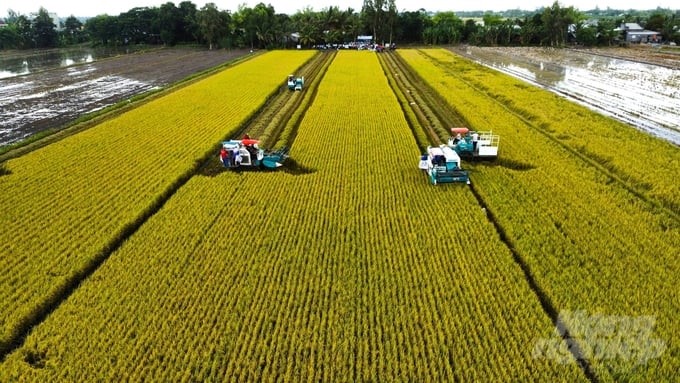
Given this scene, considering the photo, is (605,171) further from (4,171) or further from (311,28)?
(311,28)

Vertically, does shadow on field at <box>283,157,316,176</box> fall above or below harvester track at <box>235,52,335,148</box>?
below

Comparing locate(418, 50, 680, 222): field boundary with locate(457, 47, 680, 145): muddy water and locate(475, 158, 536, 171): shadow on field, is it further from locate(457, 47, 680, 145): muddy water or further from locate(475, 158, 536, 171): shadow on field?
locate(457, 47, 680, 145): muddy water

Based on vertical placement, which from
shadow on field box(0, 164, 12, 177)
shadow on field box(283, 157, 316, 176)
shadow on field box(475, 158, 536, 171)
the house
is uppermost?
the house

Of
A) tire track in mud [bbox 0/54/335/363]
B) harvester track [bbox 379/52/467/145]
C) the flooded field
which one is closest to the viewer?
tire track in mud [bbox 0/54/335/363]

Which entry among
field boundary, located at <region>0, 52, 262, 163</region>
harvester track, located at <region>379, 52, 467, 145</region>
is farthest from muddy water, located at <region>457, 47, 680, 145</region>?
field boundary, located at <region>0, 52, 262, 163</region>

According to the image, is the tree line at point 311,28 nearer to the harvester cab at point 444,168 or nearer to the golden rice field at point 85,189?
the golden rice field at point 85,189

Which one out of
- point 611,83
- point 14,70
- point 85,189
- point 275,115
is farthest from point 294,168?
point 14,70
